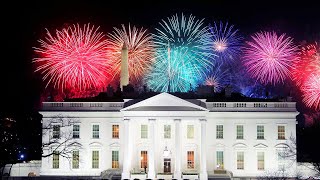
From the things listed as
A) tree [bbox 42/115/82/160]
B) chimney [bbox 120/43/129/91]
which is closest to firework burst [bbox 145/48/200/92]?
chimney [bbox 120/43/129/91]

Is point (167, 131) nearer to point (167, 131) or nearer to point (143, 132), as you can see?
point (167, 131)

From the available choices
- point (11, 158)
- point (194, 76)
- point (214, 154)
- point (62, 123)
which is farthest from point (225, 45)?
point (11, 158)

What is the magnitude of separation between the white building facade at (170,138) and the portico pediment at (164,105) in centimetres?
11

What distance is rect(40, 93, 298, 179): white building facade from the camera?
242ft

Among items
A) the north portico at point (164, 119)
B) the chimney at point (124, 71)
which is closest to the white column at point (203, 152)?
the north portico at point (164, 119)

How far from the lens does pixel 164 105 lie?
239ft

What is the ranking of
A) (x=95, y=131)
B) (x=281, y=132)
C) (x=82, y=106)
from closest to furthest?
(x=281, y=132) → (x=95, y=131) → (x=82, y=106)

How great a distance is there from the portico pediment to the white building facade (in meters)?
0.11

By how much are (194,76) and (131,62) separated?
10.2m

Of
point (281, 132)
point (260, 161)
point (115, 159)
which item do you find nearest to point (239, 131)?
point (260, 161)

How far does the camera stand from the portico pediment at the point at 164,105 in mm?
72438

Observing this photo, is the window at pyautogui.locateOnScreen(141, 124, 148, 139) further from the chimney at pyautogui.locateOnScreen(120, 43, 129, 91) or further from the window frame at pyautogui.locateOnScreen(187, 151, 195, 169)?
the chimney at pyautogui.locateOnScreen(120, 43, 129, 91)

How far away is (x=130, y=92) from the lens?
7769 centimetres

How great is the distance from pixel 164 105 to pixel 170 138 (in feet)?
12.3
